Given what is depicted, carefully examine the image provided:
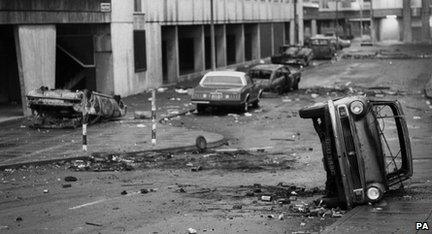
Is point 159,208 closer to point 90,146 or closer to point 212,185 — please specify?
point 212,185

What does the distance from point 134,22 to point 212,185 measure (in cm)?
2612

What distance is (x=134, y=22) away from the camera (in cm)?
4131

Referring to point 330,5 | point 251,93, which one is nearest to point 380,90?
point 251,93

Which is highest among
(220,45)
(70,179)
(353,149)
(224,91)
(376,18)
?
(376,18)

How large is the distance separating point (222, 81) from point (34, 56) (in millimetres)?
7035

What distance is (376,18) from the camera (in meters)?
121

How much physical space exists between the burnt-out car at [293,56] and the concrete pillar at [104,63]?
2104cm

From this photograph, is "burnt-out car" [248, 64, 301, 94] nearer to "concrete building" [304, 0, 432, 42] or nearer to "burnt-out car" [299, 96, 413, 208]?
"burnt-out car" [299, 96, 413, 208]

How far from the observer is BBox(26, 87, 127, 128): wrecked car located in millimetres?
26578

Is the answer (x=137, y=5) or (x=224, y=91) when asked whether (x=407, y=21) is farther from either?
(x=224, y=91)

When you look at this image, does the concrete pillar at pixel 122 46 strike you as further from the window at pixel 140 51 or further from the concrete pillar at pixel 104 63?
the window at pixel 140 51

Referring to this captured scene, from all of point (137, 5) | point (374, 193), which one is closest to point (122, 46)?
point (137, 5)

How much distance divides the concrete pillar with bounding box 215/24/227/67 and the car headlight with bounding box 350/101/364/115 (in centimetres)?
4501

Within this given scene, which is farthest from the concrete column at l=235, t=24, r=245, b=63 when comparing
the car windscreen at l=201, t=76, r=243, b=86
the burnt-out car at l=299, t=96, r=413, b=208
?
the burnt-out car at l=299, t=96, r=413, b=208
